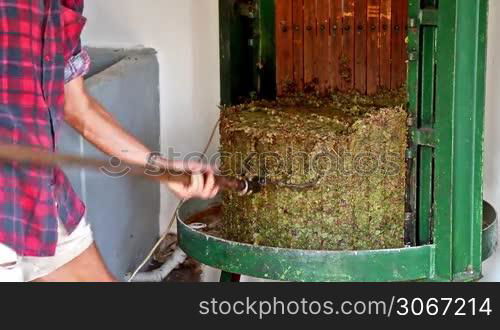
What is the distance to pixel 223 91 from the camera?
2.34 metres

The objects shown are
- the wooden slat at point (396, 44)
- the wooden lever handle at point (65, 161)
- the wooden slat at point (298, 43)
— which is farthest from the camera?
the wooden slat at point (298, 43)

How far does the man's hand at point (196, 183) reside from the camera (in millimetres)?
1671

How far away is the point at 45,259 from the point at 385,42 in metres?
1.10

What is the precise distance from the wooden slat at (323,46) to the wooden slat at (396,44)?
0.58ft

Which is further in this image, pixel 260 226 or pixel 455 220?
pixel 260 226

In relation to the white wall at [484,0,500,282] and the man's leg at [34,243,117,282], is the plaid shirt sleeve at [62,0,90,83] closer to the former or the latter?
the man's leg at [34,243,117,282]

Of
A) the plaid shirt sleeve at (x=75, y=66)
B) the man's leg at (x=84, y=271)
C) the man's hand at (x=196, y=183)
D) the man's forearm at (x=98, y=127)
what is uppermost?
the plaid shirt sleeve at (x=75, y=66)

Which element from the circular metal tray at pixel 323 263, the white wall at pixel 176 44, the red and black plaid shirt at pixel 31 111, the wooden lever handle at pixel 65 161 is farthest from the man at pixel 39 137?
the white wall at pixel 176 44

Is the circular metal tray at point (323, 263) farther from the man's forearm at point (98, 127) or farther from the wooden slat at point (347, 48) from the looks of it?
the wooden slat at point (347, 48)

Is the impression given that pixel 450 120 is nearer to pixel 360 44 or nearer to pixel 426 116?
pixel 426 116

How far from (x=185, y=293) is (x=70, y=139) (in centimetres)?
61

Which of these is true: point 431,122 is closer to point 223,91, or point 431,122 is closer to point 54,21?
point 223,91

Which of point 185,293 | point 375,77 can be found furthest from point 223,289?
point 375,77

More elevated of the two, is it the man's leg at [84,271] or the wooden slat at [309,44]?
the wooden slat at [309,44]
